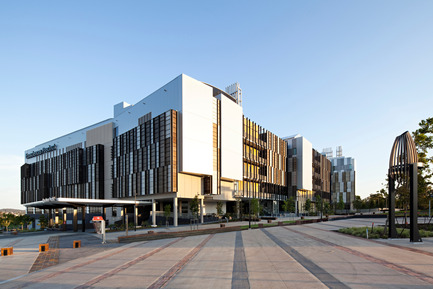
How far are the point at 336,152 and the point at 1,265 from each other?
157896mm

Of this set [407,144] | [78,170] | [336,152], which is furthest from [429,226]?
[336,152]

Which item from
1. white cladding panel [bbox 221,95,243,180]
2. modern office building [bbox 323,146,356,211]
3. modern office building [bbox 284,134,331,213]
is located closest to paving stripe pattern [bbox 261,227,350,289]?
white cladding panel [bbox 221,95,243,180]

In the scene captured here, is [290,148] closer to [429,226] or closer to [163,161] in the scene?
[163,161]

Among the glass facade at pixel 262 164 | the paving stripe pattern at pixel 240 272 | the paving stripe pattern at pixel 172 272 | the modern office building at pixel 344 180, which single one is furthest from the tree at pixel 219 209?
the modern office building at pixel 344 180

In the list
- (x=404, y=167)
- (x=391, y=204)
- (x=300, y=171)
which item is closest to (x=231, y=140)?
(x=300, y=171)

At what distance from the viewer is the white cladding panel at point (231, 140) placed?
200 feet

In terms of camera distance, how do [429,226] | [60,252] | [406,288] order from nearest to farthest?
[406,288], [60,252], [429,226]

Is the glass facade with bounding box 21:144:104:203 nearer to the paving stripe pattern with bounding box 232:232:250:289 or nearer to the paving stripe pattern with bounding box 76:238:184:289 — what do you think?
the paving stripe pattern with bounding box 76:238:184:289

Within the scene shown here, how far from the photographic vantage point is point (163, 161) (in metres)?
52.3

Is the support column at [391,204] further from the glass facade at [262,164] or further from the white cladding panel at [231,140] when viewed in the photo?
the glass facade at [262,164]

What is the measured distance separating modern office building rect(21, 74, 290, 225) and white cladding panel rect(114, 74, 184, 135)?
7.0 inches

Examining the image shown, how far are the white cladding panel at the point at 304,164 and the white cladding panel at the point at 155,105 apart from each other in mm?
51902

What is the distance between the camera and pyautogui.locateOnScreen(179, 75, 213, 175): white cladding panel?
51.9 meters

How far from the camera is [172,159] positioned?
5078 centimetres
